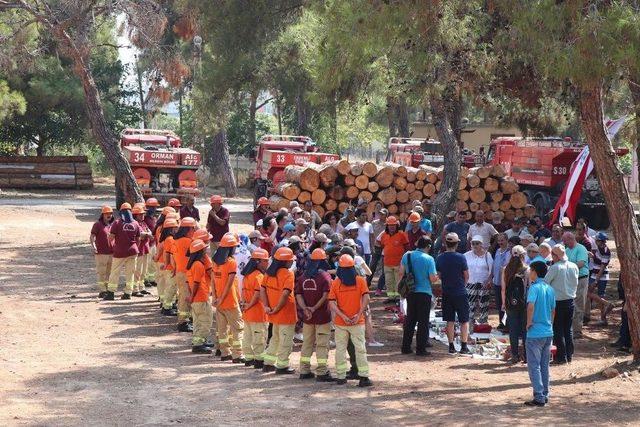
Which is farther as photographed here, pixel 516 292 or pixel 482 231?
pixel 482 231

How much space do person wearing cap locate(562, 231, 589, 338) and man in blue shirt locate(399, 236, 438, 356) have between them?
2.55 m

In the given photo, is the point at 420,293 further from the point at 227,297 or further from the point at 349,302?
the point at 227,297

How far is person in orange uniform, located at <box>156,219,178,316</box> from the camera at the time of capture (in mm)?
15945

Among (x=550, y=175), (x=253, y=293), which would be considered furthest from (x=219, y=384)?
(x=550, y=175)

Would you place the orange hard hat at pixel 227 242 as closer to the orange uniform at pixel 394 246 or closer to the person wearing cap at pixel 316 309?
the person wearing cap at pixel 316 309

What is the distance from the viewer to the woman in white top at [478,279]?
15.2 m

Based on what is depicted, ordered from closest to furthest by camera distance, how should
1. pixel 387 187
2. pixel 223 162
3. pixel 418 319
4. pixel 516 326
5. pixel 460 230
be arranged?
pixel 516 326
pixel 418 319
pixel 460 230
pixel 387 187
pixel 223 162

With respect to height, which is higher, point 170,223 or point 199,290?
point 170,223

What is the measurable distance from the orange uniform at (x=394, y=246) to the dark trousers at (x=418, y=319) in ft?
12.4

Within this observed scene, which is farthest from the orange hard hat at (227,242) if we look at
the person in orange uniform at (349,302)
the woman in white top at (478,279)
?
the woman in white top at (478,279)

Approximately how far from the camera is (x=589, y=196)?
2941 centimetres

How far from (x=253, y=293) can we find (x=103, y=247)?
6.22 metres

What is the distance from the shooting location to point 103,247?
1788cm

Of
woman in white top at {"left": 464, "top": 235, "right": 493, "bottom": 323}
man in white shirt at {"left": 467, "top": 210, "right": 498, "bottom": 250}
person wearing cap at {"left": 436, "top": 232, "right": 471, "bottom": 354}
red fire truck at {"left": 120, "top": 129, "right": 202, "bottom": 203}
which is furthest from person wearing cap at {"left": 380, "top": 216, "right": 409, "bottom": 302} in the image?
red fire truck at {"left": 120, "top": 129, "right": 202, "bottom": 203}
